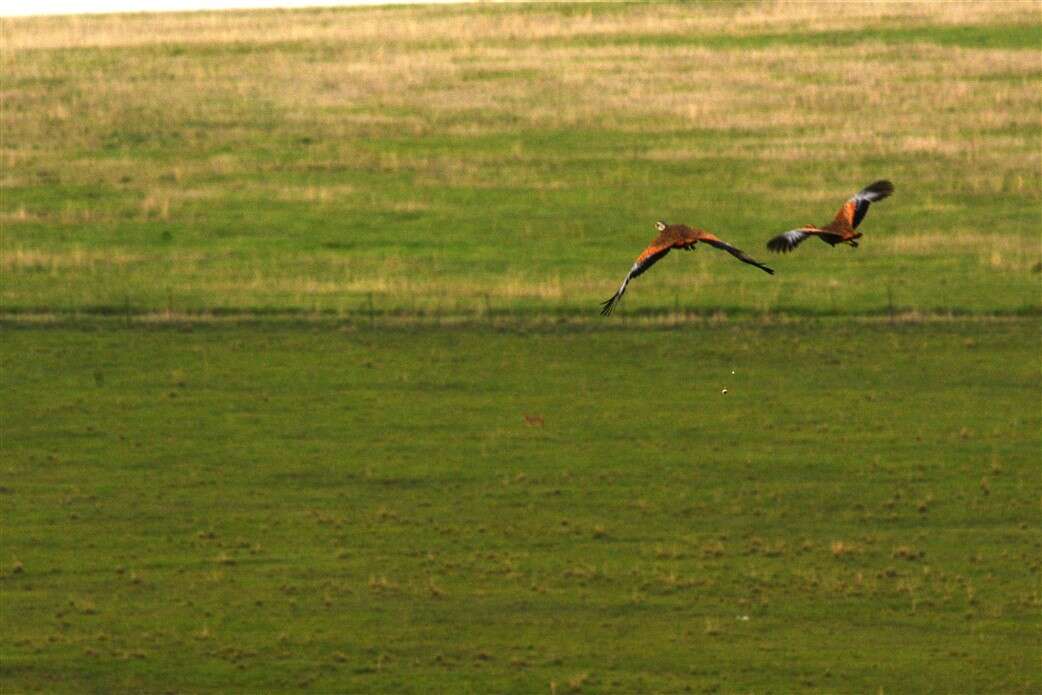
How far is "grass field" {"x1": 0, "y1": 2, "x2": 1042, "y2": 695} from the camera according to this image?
2983 cm

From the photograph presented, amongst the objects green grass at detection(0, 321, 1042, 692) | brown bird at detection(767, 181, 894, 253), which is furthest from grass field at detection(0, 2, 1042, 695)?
brown bird at detection(767, 181, 894, 253)

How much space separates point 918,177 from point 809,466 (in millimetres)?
25075

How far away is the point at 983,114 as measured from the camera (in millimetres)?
67875

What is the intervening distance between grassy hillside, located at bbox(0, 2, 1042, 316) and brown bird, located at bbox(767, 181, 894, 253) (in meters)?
31.1

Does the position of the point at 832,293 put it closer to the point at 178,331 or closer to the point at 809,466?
the point at 809,466

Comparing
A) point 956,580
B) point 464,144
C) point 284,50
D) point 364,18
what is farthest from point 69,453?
point 364,18

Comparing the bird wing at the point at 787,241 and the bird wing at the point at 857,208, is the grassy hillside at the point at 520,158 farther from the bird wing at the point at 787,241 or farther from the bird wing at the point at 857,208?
the bird wing at the point at 787,241

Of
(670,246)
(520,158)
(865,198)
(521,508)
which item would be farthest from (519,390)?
(670,246)

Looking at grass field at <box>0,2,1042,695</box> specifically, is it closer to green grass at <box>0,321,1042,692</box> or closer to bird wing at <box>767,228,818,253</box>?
green grass at <box>0,321,1042,692</box>

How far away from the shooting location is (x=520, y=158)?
2474 inches

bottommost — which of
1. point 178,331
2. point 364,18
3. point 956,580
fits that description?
point 956,580

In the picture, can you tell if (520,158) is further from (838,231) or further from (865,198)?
(838,231)

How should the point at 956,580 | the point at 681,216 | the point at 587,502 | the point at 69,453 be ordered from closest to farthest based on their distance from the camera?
the point at 956,580
the point at 587,502
the point at 69,453
the point at 681,216

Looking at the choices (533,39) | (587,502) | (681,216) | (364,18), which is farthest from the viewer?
(364,18)
